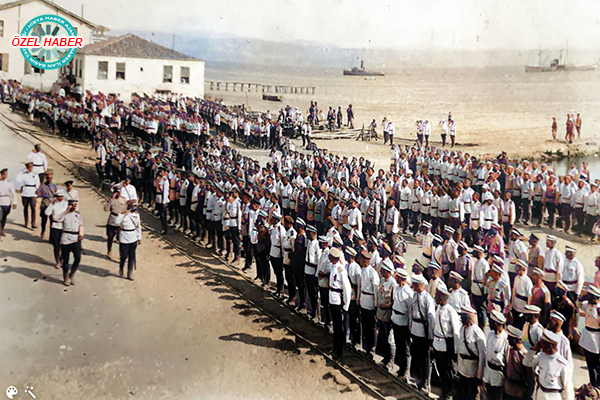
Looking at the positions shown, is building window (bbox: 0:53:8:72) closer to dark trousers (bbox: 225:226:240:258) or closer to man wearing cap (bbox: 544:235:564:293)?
dark trousers (bbox: 225:226:240:258)

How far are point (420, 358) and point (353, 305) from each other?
2.72 ft

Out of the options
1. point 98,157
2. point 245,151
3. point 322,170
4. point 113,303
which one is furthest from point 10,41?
point 245,151

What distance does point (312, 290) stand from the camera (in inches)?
216

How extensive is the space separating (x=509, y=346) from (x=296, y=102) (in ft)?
50.8

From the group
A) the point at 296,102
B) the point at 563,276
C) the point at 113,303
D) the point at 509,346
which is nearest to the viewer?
the point at 509,346

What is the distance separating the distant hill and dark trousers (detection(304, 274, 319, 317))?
3247mm

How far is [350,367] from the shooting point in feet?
15.3

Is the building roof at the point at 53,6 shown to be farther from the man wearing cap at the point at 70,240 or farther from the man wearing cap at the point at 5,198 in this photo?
the man wearing cap at the point at 70,240

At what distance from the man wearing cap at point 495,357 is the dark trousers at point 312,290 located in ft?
6.71

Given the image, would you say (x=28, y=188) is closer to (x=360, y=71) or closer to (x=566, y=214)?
(x=360, y=71)

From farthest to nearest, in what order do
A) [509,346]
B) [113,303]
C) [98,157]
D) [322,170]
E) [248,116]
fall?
[248,116] < [322,170] < [98,157] < [113,303] < [509,346]

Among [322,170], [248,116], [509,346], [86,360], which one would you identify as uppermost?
[248,116]

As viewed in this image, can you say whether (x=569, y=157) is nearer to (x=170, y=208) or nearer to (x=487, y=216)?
(x=487, y=216)

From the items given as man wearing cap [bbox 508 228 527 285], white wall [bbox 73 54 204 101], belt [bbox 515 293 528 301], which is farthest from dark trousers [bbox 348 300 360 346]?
white wall [bbox 73 54 204 101]
